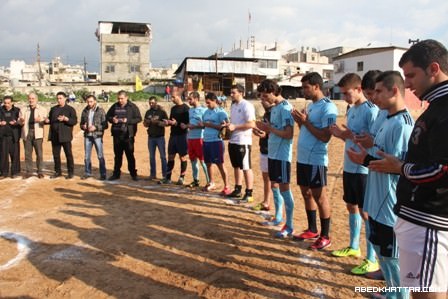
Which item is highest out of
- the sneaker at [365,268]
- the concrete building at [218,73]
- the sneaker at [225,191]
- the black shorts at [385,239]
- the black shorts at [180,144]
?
the concrete building at [218,73]

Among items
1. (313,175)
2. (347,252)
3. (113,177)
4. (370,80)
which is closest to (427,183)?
(370,80)

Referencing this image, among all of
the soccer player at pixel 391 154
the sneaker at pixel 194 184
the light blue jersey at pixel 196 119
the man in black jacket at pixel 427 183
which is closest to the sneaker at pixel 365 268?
the soccer player at pixel 391 154

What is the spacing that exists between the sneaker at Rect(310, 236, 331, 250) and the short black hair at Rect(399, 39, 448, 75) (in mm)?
3166

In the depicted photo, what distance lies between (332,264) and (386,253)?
4.73ft

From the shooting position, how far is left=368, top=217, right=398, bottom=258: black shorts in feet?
10.4

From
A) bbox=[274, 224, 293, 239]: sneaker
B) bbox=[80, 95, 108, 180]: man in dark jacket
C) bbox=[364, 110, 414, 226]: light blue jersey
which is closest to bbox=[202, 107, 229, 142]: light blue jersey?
bbox=[274, 224, 293, 239]: sneaker

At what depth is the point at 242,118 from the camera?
722cm

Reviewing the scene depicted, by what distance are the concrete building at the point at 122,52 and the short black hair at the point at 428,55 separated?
177 feet

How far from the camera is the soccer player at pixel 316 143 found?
468 cm

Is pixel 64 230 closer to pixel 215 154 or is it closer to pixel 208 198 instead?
pixel 208 198

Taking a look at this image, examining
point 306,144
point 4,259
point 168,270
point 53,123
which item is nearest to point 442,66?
Result: point 306,144

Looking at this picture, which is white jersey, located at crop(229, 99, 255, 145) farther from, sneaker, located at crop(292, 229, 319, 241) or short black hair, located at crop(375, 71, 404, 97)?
short black hair, located at crop(375, 71, 404, 97)

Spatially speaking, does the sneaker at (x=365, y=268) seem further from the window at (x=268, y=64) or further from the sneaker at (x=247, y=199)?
the window at (x=268, y=64)

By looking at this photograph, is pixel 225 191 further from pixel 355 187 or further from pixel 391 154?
pixel 391 154
